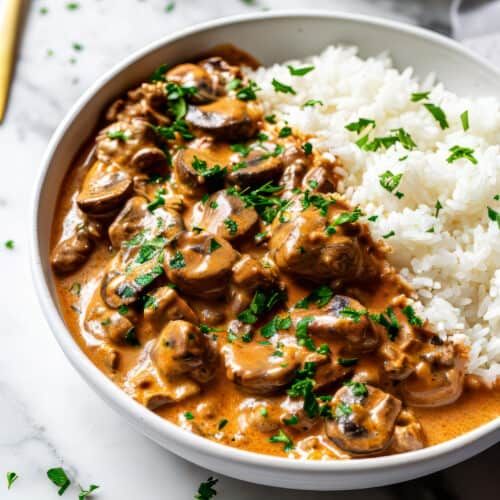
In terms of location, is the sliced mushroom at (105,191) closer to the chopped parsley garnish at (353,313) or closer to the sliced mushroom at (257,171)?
the sliced mushroom at (257,171)

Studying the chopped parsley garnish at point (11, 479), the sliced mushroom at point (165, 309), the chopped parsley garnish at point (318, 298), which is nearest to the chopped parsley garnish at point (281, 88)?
the chopped parsley garnish at point (318, 298)

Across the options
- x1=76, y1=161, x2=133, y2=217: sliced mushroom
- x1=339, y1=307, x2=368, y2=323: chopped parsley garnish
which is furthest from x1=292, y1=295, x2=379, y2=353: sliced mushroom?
x1=76, y1=161, x2=133, y2=217: sliced mushroom

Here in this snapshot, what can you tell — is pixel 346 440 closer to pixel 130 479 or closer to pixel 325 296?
pixel 325 296

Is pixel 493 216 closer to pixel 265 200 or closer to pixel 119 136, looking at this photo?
pixel 265 200

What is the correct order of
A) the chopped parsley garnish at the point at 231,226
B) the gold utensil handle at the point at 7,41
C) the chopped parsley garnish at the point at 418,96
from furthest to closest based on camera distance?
the gold utensil handle at the point at 7,41 < the chopped parsley garnish at the point at 418,96 < the chopped parsley garnish at the point at 231,226

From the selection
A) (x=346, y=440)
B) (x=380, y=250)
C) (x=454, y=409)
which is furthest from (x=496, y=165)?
(x=346, y=440)

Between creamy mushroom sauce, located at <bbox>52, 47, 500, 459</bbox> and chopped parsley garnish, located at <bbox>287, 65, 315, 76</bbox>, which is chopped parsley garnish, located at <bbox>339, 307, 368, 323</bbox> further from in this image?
chopped parsley garnish, located at <bbox>287, 65, 315, 76</bbox>
